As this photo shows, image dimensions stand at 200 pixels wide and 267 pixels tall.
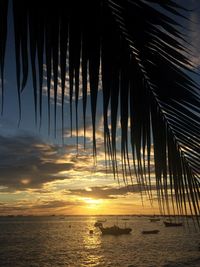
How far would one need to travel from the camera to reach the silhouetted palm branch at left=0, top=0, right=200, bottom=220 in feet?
3.16

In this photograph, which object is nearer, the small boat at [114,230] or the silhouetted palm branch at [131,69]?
the silhouetted palm branch at [131,69]

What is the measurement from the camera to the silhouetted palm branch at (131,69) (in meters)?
0.96

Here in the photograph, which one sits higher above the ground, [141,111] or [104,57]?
[104,57]

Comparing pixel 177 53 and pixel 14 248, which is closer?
pixel 177 53

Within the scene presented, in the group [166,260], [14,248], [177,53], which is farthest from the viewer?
[14,248]

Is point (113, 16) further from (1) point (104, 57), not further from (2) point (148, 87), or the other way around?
(2) point (148, 87)

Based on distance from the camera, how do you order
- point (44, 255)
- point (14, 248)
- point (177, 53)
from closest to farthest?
point (177, 53) < point (44, 255) < point (14, 248)

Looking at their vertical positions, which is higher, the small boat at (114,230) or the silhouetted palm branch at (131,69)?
the small boat at (114,230)

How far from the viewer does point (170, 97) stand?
3.83 feet

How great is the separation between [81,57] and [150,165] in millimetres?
412

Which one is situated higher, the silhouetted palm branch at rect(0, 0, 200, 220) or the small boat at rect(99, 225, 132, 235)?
the small boat at rect(99, 225, 132, 235)

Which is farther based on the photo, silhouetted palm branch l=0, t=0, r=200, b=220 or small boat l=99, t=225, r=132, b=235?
small boat l=99, t=225, r=132, b=235

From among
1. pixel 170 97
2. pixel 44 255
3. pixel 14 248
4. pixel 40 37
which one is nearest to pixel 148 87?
pixel 170 97

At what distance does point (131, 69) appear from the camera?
3.70 feet
